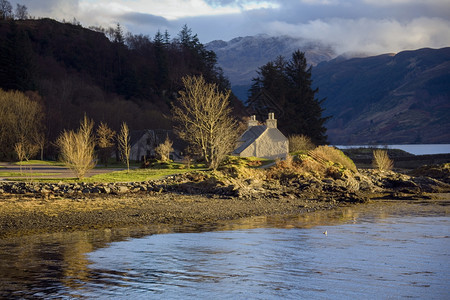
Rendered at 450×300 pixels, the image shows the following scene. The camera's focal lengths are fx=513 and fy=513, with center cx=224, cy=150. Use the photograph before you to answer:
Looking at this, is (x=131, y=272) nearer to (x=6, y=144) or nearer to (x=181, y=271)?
(x=181, y=271)

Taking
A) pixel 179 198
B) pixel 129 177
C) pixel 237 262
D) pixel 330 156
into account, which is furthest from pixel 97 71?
pixel 237 262

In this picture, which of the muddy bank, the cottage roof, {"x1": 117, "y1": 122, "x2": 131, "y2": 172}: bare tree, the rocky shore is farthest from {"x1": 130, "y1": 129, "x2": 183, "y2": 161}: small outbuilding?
the muddy bank

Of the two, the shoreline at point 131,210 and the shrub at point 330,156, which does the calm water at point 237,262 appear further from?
the shrub at point 330,156

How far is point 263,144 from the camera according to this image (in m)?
63.2

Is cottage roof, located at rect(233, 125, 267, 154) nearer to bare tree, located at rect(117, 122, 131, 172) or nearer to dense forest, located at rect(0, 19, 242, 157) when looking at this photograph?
bare tree, located at rect(117, 122, 131, 172)

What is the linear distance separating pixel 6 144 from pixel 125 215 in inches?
1998

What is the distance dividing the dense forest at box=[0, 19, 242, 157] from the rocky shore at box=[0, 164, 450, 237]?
50040 millimetres

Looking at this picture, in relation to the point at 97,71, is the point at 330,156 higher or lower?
lower

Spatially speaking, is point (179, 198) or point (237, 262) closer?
point (237, 262)

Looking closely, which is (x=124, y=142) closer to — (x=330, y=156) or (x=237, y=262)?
(x=330, y=156)

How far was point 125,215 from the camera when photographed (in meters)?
27.7

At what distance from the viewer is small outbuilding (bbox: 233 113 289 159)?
204 feet

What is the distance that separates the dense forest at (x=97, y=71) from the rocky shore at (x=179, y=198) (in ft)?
164

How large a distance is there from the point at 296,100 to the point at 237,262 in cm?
7898
